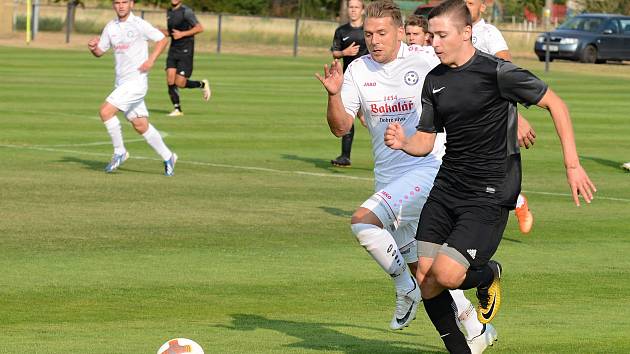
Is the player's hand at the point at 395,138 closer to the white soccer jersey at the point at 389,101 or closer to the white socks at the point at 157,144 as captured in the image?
the white soccer jersey at the point at 389,101

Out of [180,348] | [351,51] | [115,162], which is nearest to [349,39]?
[351,51]

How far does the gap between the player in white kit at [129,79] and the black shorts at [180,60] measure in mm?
8747

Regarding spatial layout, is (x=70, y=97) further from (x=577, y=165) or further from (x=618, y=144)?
(x=577, y=165)

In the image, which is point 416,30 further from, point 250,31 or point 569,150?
point 250,31

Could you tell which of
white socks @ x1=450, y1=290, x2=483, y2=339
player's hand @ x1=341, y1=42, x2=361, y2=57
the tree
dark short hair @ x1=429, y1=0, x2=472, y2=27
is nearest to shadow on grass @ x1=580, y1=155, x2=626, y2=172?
player's hand @ x1=341, y1=42, x2=361, y2=57

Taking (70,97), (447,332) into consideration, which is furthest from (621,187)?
A: (70,97)

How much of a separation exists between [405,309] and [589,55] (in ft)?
A: 137

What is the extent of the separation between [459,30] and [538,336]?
222 cm

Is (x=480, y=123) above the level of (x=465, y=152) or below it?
above

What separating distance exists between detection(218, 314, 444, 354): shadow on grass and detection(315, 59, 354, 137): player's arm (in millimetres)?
1338

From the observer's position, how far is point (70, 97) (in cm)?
2975

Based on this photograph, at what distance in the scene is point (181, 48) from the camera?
2753 centimetres

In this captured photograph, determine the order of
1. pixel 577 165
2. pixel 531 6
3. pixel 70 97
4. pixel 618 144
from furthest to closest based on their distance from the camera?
1. pixel 531 6
2. pixel 70 97
3. pixel 618 144
4. pixel 577 165

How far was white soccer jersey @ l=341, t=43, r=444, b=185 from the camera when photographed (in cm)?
942
